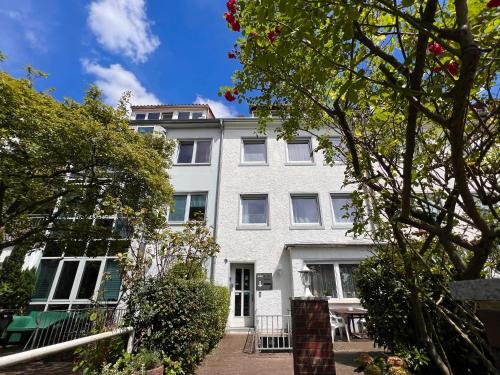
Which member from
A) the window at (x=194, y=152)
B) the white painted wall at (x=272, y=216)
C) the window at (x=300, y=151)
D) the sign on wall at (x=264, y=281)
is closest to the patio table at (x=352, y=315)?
the white painted wall at (x=272, y=216)

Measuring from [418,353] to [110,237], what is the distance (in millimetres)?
9483

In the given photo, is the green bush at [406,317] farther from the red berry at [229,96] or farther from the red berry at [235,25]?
the red berry at [235,25]

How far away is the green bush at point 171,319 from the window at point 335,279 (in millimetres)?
6523

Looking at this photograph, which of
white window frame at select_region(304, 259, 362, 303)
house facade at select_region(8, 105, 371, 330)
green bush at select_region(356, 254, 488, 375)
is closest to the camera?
green bush at select_region(356, 254, 488, 375)

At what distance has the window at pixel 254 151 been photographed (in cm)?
1442

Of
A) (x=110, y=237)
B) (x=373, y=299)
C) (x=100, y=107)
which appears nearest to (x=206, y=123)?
(x=100, y=107)

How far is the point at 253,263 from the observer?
11789 mm

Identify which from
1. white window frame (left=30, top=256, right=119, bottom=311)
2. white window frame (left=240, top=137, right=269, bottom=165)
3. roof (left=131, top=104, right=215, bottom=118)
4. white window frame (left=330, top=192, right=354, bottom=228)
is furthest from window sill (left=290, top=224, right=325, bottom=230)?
roof (left=131, top=104, right=215, bottom=118)

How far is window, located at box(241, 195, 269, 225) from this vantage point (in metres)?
12.8

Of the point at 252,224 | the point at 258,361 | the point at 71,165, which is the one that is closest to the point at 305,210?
the point at 252,224

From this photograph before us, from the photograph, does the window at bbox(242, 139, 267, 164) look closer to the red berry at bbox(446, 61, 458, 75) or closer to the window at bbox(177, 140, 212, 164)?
the window at bbox(177, 140, 212, 164)

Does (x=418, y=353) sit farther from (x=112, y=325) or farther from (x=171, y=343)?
(x=112, y=325)

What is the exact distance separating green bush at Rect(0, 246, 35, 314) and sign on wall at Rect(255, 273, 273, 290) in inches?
375

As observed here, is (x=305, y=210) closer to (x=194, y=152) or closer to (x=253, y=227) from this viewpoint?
(x=253, y=227)
